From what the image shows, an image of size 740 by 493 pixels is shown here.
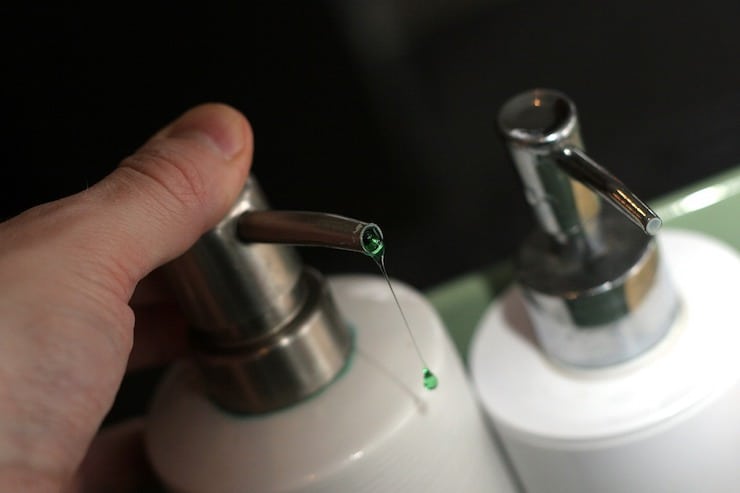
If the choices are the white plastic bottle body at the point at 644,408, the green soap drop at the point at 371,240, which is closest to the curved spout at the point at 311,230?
the green soap drop at the point at 371,240

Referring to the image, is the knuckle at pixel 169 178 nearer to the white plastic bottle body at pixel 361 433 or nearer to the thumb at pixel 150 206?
the thumb at pixel 150 206

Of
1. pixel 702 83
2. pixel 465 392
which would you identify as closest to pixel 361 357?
pixel 465 392

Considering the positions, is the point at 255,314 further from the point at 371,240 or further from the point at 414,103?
the point at 414,103

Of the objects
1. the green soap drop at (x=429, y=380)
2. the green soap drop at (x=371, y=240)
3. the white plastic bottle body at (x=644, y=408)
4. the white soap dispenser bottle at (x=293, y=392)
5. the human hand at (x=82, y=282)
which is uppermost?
the human hand at (x=82, y=282)

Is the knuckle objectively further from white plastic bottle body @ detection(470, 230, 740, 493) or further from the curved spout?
white plastic bottle body @ detection(470, 230, 740, 493)

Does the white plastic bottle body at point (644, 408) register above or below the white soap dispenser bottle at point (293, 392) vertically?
below

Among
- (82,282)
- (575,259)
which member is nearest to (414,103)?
(575,259)
